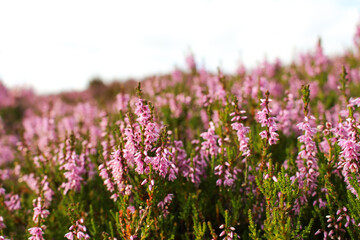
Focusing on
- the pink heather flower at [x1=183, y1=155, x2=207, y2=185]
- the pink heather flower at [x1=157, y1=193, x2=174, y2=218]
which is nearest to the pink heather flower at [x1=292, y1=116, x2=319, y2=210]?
the pink heather flower at [x1=183, y1=155, x2=207, y2=185]

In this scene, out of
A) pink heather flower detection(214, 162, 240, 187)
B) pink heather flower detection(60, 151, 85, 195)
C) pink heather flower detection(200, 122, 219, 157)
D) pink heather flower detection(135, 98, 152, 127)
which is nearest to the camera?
pink heather flower detection(135, 98, 152, 127)

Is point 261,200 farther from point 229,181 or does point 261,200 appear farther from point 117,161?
point 117,161

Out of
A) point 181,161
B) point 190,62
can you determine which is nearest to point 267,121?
point 181,161

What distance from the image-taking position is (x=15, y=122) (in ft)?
45.0

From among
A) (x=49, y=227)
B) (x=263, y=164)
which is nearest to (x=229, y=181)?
(x=263, y=164)

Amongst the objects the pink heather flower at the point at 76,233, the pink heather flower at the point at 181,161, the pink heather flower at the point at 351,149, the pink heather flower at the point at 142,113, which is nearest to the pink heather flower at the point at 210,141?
the pink heather flower at the point at 181,161

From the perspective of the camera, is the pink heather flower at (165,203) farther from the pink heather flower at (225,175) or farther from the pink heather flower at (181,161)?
the pink heather flower at (225,175)

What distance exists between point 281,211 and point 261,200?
931mm

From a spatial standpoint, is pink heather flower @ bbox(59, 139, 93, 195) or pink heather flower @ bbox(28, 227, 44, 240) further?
pink heather flower @ bbox(59, 139, 93, 195)

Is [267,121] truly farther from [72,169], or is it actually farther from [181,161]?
[72,169]

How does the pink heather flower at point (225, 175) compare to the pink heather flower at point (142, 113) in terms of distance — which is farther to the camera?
the pink heather flower at point (225, 175)

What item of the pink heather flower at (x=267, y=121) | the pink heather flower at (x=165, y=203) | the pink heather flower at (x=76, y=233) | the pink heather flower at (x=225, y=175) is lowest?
the pink heather flower at (x=76, y=233)

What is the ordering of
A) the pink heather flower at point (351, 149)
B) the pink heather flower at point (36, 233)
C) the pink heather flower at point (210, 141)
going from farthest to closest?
the pink heather flower at point (210, 141) → the pink heather flower at point (36, 233) → the pink heather flower at point (351, 149)

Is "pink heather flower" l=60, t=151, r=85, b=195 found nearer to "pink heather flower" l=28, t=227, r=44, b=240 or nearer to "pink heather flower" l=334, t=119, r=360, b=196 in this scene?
"pink heather flower" l=28, t=227, r=44, b=240
